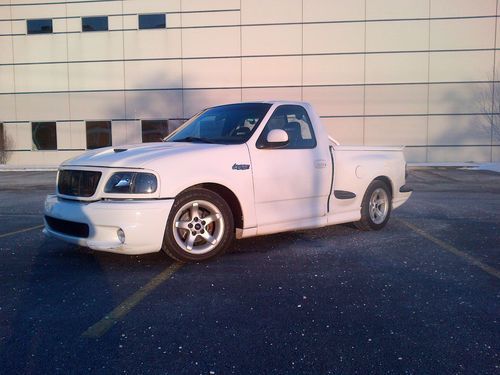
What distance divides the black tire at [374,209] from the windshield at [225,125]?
6.75 feet


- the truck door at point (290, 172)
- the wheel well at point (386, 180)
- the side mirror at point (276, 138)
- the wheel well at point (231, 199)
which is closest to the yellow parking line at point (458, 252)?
the wheel well at point (386, 180)

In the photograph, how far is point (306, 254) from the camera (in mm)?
5398

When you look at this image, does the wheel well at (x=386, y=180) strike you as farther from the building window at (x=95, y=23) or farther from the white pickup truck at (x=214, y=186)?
the building window at (x=95, y=23)

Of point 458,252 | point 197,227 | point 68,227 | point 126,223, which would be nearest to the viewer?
point 126,223

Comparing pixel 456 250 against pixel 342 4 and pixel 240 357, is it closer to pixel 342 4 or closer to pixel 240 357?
pixel 240 357

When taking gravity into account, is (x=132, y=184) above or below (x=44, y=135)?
below

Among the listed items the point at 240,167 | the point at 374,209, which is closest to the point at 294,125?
the point at 240,167

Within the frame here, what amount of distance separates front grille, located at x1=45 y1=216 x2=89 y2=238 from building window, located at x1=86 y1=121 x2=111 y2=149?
21.5 m

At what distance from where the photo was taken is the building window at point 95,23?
25188mm

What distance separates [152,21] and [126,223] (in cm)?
2269

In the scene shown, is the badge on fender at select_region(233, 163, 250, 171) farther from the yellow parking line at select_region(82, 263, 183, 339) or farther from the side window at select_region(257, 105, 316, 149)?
the yellow parking line at select_region(82, 263, 183, 339)

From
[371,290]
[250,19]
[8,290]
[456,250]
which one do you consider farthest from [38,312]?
[250,19]

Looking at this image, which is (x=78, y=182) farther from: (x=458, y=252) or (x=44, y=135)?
(x=44, y=135)

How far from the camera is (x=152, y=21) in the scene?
81.4ft
